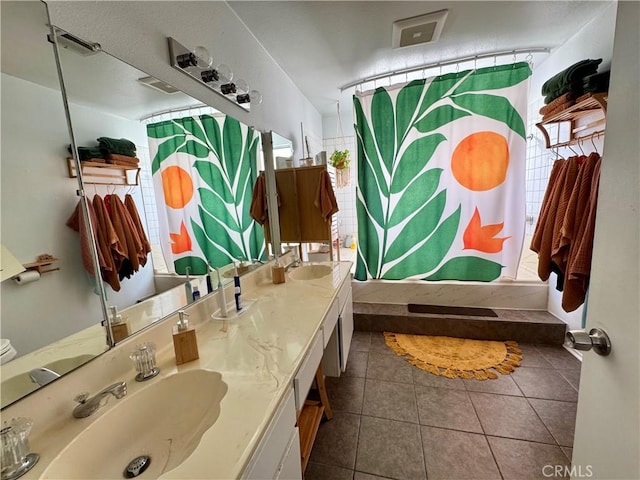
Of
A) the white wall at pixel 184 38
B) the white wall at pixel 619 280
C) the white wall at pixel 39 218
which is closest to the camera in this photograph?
the white wall at pixel 619 280

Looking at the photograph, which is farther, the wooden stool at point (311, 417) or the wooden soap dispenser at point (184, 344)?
the wooden stool at point (311, 417)

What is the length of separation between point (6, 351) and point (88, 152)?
0.60 m

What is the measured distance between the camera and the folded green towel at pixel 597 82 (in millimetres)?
1505

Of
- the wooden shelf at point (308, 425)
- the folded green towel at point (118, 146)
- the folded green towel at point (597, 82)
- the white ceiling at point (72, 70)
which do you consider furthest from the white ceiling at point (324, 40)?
the wooden shelf at point (308, 425)

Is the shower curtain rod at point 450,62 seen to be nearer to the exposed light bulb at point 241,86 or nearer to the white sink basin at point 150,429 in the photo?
the exposed light bulb at point 241,86

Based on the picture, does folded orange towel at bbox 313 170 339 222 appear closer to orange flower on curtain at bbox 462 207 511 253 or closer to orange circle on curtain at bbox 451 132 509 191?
orange circle on curtain at bbox 451 132 509 191

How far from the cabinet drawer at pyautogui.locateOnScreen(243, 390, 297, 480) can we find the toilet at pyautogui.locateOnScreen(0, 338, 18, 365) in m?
0.65

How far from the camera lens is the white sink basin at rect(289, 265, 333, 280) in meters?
2.09

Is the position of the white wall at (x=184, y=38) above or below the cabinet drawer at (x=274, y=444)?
above

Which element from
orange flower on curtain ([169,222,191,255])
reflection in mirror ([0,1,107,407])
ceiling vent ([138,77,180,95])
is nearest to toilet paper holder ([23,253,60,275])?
reflection in mirror ([0,1,107,407])

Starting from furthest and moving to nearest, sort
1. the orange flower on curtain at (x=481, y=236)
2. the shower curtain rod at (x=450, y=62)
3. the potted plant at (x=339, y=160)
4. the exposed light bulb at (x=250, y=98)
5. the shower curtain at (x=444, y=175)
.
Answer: the potted plant at (x=339, y=160) → the orange flower on curtain at (x=481, y=236) → the shower curtain at (x=444, y=175) → the shower curtain rod at (x=450, y=62) → the exposed light bulb at (x=250, y=98)

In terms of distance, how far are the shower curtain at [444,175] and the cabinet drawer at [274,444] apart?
214 centimetres

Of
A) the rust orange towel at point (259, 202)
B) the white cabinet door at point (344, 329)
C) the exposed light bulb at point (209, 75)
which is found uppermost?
the exposed light bulb at point (209, 75)

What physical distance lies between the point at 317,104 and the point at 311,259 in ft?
6.37
